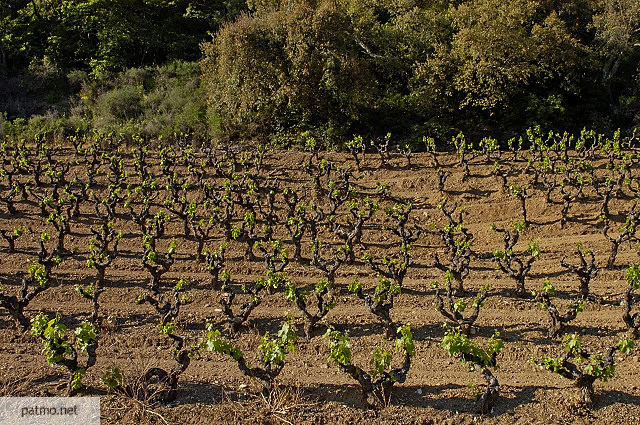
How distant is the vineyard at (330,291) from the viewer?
7578mm

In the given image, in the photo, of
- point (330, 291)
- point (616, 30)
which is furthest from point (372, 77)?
point (330, 291)

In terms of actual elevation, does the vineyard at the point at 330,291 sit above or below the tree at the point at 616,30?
below

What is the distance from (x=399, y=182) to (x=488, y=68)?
6213 millimetres

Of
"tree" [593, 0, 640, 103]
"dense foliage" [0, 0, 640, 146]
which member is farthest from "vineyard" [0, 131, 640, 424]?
"tree" [593, 0, 640, 103]

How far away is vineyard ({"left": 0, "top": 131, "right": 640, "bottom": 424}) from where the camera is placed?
7578mm

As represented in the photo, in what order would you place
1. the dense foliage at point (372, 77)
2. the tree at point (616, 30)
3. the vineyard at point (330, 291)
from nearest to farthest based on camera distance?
the vineyard at point (330, 291)
the dense foliage at point (372, 77)
the tree at point (616, 30)

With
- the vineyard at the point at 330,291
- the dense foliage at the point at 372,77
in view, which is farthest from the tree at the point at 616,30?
the vineyard at the point at 330,291

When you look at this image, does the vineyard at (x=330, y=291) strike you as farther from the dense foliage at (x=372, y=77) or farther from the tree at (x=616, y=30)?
the tree at (x=616, y=30)

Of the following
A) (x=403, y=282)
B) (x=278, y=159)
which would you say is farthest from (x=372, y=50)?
(x=403, y=282)

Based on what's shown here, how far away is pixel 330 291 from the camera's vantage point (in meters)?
10.9

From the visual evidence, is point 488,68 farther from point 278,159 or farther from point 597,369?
point 597,369

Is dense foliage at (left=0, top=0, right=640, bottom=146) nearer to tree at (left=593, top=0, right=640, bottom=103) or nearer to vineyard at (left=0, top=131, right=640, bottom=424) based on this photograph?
tree at (left=593, top=0, right=640, bottom=103)

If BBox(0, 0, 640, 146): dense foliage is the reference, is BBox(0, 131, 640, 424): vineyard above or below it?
below

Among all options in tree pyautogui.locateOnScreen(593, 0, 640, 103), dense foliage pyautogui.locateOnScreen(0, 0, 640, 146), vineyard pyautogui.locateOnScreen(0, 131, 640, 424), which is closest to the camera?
vineyard pyautogui.locateOnScreen(0, 131, 640, 424)
